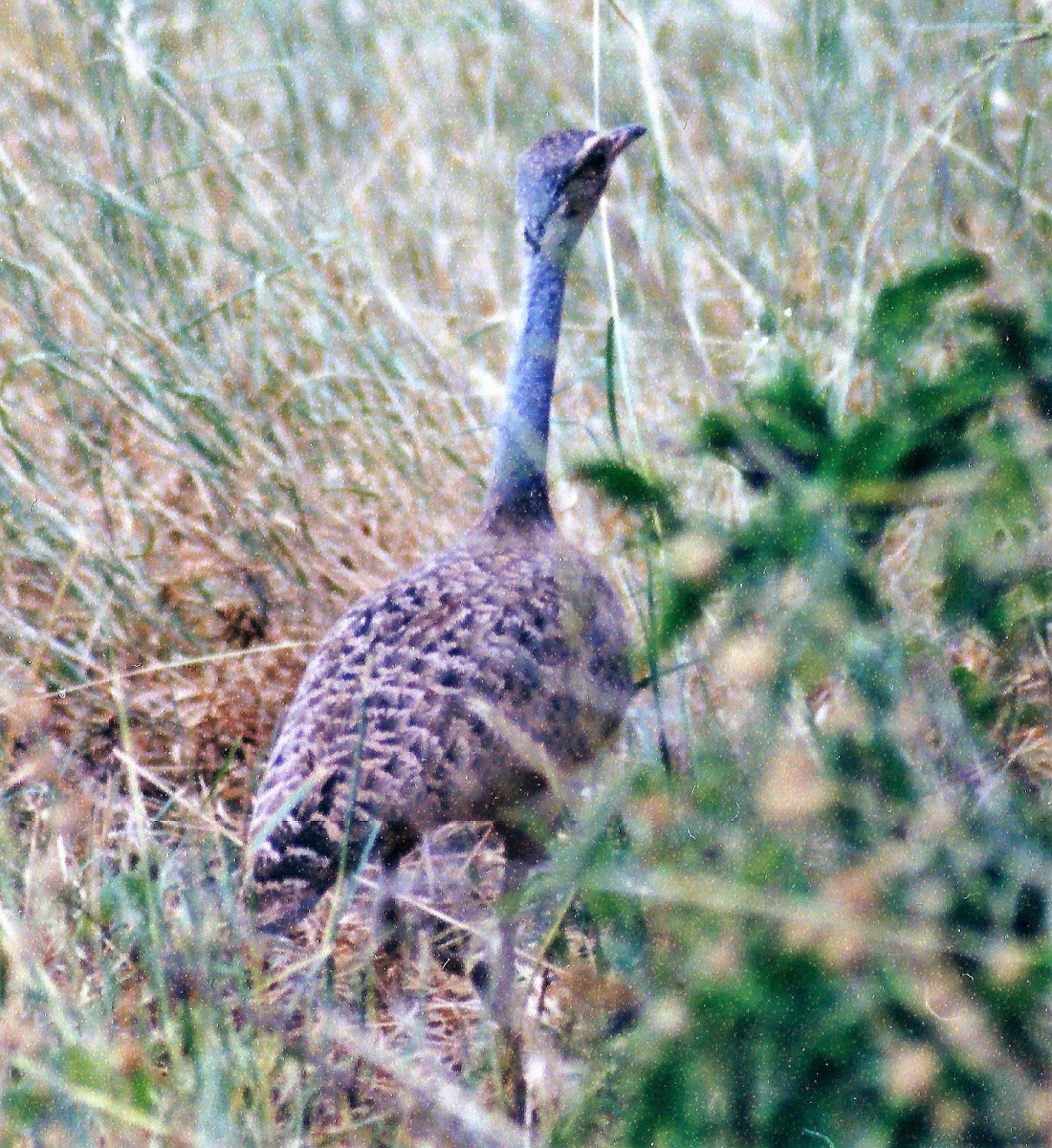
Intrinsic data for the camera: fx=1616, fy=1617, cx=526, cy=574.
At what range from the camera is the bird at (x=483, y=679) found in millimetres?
2469

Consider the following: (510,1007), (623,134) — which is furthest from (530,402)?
(510,1007)

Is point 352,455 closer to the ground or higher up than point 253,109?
closer to the ground

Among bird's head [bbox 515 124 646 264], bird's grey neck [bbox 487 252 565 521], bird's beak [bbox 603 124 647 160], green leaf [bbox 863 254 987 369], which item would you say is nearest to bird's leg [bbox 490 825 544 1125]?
bird's grey neck [bbox 487 252 565 521]

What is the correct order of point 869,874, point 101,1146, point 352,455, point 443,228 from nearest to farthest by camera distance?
point 869,874
point 101,1146
point 352,455
point 443,228

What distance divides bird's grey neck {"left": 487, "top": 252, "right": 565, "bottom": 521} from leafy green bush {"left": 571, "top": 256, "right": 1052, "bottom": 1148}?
5.47 feet

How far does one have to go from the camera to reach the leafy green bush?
1.32 m

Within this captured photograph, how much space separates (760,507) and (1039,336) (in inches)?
10.8

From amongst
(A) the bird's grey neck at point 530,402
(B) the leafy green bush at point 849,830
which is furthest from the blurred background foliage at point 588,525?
(A) the bird's grey neck at point 530,402

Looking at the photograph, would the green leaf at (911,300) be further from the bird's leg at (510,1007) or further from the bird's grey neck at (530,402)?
the bird's grey neck at (530,402)

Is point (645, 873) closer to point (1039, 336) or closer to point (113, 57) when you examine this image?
point (1039, 336)

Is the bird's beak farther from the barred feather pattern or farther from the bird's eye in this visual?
the barred feather pattern

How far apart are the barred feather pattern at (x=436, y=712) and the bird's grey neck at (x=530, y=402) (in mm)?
134

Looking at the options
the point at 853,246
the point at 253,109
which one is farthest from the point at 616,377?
the point at 253,109

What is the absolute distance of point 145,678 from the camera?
11.0 feet
